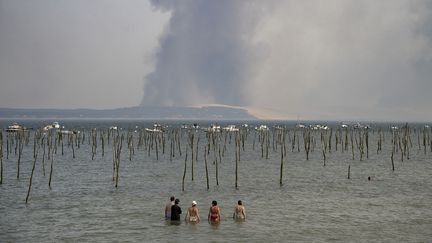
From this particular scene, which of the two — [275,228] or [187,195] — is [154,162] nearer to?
[187,195]

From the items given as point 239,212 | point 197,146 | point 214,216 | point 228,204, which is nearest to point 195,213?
point 214,216

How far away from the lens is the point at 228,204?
116 feet

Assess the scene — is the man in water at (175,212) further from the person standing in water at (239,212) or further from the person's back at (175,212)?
the person standing in water at (239,212)

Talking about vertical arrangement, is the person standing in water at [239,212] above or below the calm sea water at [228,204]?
above

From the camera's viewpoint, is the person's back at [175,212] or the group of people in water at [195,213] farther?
the person's back at [175,212]

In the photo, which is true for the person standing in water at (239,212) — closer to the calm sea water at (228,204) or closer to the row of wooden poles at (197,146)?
the calm sea water at (228,204)

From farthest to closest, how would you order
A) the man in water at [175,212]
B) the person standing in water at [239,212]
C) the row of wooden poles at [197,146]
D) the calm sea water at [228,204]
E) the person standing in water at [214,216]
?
the row of wooden poles at [197,146], the person standing in water at [239,212], the man in water at [175,212], the person standing in water at [214,216], the calm sea water at [228,204]

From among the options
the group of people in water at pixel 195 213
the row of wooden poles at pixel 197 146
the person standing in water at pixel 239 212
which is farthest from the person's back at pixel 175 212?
the row of wooden poles at pixel 197 146

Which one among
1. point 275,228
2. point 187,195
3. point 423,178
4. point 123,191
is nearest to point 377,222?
point 275,228

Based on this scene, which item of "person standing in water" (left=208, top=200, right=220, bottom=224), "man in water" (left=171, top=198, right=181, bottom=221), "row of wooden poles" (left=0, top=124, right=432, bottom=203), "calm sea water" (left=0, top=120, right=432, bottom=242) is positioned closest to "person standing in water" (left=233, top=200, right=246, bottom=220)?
"calm sea water" (left=0, top=120, right=432, bottom=242)

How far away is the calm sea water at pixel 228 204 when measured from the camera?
27.3 m

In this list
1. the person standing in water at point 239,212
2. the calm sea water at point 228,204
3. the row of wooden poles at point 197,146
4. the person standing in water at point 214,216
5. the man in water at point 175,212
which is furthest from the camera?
the row of wooden poles at point 197,146

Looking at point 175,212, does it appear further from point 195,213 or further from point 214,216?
point 214,216

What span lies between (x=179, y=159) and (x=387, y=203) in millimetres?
40418
